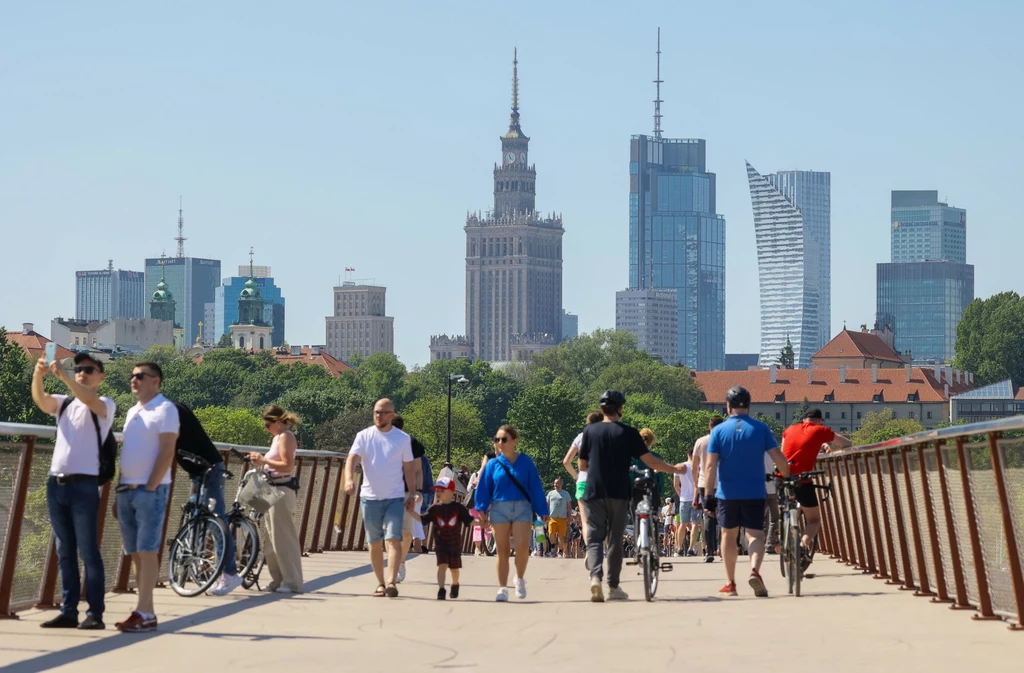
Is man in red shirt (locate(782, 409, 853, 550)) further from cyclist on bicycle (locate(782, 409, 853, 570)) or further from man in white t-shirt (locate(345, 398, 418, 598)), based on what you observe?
man in white t-shirt (locate(345, 398, 418, 598))

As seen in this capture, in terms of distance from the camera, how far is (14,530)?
1224 centimetres

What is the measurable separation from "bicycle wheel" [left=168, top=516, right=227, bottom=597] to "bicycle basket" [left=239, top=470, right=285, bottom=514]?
1.05 m

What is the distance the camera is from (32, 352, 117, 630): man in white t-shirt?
39.2 ft

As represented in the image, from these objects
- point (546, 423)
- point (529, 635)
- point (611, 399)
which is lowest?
point (529, 635)

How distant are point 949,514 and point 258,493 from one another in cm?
548

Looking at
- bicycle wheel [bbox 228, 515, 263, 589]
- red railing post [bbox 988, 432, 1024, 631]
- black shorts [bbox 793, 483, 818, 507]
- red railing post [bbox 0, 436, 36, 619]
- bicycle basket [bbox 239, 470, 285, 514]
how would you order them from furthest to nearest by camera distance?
black shorts [bbox 793, 483, 818, 507] → bicycle basket [bbox 239, 470, 285, 514] → bicycle wheel [bbox 228, 515, 263, 589] → red railing post [bbox 0, 436, 36, 619] → red railing post [bbox 988, 432, 1024, 631]

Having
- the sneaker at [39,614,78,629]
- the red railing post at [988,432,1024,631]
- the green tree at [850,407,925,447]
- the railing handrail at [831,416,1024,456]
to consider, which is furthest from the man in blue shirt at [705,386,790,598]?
the green tree at [850,407,925,447]

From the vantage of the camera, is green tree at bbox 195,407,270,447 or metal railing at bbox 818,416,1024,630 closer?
metal railing at bbox 818,416,1024,630

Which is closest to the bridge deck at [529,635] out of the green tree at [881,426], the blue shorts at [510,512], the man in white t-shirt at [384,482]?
the man in white t-shirt at [384,482]

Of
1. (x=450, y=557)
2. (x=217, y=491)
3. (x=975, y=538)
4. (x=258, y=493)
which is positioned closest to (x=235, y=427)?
(x=450, y=557)

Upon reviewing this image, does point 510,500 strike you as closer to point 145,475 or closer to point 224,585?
point 224,585

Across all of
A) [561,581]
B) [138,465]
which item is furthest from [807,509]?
[138,465]

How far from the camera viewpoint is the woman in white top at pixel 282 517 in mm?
15898

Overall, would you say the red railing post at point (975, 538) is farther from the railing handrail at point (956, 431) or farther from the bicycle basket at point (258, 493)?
the bicycle basket at point (258, 493)
